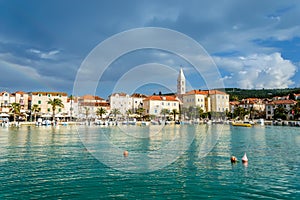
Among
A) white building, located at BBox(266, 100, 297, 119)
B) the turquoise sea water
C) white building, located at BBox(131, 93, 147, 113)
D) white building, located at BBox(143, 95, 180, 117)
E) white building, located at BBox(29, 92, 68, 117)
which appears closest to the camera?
the turquoise sea water

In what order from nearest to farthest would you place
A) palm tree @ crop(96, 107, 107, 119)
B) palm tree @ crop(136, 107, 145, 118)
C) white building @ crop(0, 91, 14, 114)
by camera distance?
white building @ crop(0, 91, 14, 114), palm tree @ crop(96, 107, 107, 119), palm tree @ crop(136, 107, 145, 118)

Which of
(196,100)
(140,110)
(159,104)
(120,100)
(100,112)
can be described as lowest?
(100,112)

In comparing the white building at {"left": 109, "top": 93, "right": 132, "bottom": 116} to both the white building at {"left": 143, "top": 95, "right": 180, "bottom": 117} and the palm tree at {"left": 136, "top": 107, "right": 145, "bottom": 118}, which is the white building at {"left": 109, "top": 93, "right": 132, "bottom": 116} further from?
the white building at {"left": 143, "top": 95, "right": 180, "bottom": 117}

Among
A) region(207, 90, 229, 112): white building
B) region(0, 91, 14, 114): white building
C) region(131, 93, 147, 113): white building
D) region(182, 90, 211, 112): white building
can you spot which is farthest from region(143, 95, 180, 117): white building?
region(0, 91, 14, 114): white building

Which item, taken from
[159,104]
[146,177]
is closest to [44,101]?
[159,104]

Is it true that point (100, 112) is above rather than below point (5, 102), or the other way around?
below

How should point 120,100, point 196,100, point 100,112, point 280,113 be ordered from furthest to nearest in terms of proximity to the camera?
point 196,100 → point 280,113 → point 100,112 → point 120,100

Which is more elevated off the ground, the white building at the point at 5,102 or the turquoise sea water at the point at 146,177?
the white building at the point at 5,102

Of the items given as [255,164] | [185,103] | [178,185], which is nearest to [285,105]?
[185,103]

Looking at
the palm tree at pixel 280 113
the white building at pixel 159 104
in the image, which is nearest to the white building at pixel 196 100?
the white building at pixel 159 104

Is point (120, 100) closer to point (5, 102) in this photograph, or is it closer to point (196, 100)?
point (5, 102)

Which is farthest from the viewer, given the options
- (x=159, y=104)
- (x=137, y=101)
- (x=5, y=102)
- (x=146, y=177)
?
(x=159, y=104)

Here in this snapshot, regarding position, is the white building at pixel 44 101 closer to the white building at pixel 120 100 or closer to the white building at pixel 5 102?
the white building at pixel 5 102

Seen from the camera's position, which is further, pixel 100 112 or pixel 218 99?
pixel 100 112
